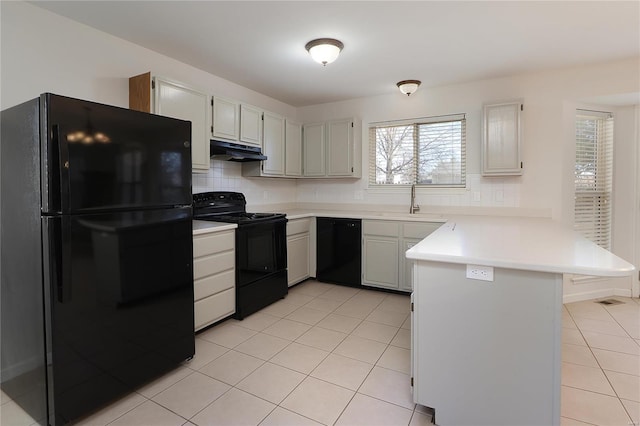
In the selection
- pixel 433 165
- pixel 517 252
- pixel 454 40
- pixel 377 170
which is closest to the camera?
pixel 517 252

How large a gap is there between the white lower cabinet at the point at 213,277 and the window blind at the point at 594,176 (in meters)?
3.58

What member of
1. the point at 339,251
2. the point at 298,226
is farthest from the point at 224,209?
the point at 339,251

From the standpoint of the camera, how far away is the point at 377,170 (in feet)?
13.8

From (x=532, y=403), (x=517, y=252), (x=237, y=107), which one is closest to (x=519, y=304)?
(x=517, y=252)

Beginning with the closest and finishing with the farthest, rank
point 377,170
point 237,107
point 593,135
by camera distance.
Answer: point 237,107, point 593,135, point 377,170

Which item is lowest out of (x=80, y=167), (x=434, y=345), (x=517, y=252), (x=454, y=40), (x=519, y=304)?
(x=434, y=345)

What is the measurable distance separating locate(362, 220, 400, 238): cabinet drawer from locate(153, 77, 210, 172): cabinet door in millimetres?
1818

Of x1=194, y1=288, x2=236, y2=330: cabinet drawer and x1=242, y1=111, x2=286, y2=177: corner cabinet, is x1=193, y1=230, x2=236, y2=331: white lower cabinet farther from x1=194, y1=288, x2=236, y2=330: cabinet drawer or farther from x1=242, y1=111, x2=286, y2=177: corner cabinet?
x1=242, y1=111, x2=286, y2=177: corner cabinet

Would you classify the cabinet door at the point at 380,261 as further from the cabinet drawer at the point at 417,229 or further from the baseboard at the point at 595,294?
the baseboard at the point at 595,294

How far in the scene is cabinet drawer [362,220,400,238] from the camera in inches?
138

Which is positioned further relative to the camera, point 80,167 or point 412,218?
point 412,218

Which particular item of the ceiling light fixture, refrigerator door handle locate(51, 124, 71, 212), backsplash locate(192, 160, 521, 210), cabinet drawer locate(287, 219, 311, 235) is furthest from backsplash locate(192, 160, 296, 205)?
the ceiling light fixture

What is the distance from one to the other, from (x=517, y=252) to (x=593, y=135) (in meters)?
2.97

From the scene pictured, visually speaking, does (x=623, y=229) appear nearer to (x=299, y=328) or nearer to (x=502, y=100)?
(x=502, y=100)
